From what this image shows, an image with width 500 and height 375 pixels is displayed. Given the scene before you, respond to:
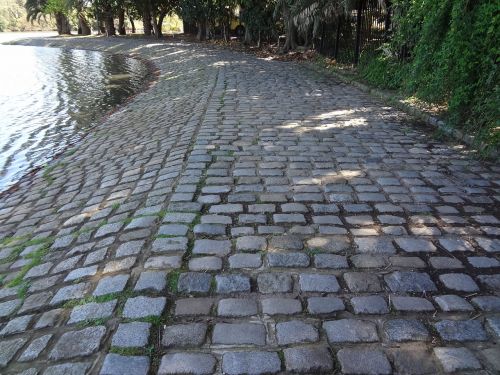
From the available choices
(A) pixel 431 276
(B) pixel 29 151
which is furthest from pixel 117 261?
(B) pixel 29 151

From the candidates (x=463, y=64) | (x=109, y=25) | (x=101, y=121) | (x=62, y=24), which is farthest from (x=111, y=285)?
(x=62, y=24)

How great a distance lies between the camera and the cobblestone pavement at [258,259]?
233 cm

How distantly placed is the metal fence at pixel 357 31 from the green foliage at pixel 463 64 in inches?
189

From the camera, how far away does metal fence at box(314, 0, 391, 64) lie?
11.7 metres

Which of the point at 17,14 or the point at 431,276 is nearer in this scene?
the point at 431,276

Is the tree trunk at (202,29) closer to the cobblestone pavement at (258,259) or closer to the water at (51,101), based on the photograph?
the water at (51,101)

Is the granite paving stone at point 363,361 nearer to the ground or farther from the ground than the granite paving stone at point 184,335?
farther from the ground

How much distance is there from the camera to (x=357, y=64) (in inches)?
507

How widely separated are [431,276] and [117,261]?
227cm

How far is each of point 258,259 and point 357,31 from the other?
1147cm

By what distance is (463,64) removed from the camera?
217 inches

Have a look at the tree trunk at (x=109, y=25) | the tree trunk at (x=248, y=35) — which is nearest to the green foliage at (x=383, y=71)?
the tree trunk at (x=248, y=35)

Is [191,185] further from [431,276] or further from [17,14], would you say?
[17,14]

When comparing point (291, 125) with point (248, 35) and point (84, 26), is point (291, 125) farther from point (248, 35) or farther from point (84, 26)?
point (84, 26)
